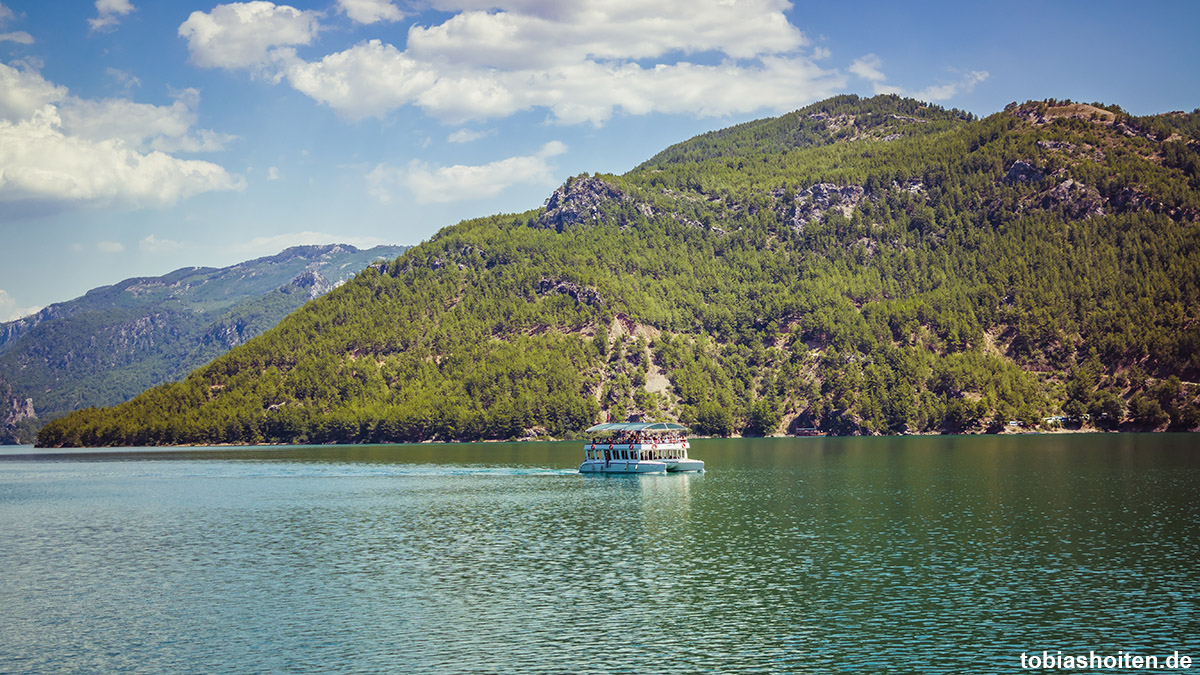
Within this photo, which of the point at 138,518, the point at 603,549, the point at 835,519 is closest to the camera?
the point at 603,549

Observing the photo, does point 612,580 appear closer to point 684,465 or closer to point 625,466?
point 684,465

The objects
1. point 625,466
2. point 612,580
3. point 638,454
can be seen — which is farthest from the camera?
point 638,454

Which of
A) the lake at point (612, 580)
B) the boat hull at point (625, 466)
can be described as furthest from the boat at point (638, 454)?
the lake at point (612, 580)

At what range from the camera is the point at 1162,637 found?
49.5 metres

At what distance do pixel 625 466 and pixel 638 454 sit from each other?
4.60 meters

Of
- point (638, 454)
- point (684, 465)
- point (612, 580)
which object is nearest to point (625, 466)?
point (638, 454)

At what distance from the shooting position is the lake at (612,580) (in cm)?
5009

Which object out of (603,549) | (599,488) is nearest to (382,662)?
(603,549)

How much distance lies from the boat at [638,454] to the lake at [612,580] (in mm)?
46441

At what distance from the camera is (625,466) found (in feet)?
581

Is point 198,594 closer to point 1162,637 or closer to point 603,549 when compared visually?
point 603,549

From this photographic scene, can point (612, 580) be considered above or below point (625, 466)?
below

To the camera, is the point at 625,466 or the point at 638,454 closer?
the point at 625,466

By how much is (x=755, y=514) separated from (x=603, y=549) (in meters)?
26.9
